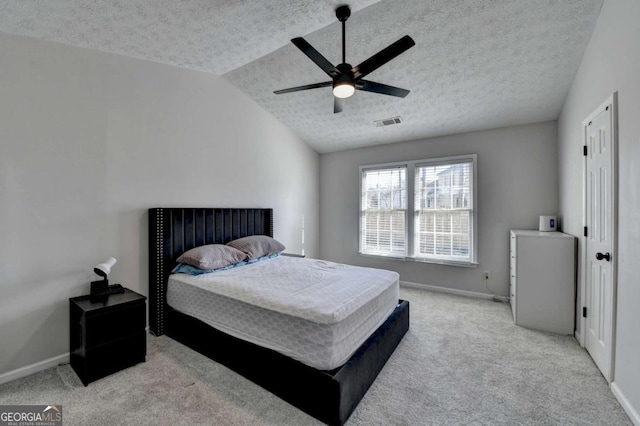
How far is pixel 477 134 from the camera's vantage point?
4.12 meters

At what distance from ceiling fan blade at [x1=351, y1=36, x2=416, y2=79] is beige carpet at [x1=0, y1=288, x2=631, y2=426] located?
2.50 m

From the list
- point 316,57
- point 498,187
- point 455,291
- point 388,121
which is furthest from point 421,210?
point 316,57

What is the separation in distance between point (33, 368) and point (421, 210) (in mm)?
4967

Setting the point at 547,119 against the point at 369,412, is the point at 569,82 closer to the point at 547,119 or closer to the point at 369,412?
the point at 547,119

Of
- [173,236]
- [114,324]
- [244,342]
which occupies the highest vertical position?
[173,236]

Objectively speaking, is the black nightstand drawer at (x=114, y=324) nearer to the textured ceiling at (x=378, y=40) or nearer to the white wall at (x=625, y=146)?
the textured ceiling at (x=378, y=40)

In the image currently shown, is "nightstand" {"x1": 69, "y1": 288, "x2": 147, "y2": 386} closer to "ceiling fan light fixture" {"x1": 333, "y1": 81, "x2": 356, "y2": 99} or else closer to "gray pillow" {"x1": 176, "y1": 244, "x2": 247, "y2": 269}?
"gray pillow" {"x1": 176, "y1": 244, "x2": 247, "y2": 269}

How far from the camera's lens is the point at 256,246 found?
3.58 m

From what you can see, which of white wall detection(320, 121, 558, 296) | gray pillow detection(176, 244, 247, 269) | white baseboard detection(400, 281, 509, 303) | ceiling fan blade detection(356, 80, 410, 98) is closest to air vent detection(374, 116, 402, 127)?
white wall detection(320, 121, 558, 296)

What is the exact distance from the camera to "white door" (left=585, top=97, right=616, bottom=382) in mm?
2037

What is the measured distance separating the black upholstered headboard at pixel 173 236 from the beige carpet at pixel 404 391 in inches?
17.8

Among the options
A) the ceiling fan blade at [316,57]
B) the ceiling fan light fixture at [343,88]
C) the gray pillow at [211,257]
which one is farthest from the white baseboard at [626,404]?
the gray pillow at [211,257]

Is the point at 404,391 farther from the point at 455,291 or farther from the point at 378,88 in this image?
the point at 455,291

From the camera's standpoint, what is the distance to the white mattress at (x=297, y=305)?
178cm
